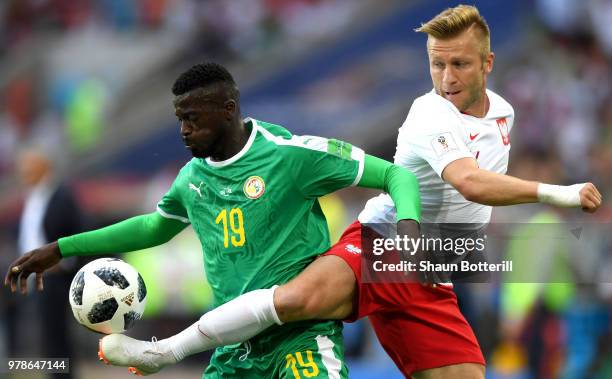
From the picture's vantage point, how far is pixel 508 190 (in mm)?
4688

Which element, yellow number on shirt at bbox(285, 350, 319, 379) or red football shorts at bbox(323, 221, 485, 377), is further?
red football shorts at bbox(323, 221, 485, 377)

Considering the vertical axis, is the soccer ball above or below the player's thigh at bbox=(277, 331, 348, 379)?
above

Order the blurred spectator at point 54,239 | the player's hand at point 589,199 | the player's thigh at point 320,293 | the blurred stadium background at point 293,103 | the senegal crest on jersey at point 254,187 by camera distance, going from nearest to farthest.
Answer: the player's hand at point 589,199, the player's thigh at point 320,293, the senegal crest on jersey at point 254,187, the blurred spectator at point 54,239, the blurred stadium background at point 293,103

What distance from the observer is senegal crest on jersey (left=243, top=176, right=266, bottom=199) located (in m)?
5.09

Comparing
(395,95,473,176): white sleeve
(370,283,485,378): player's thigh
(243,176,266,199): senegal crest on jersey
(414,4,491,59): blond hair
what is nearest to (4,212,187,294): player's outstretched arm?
(243,176,266,199): senegal crest on jersey

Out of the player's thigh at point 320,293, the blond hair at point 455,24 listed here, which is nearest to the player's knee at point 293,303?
the player's thigh at point 320,293

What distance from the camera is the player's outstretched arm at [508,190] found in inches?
176

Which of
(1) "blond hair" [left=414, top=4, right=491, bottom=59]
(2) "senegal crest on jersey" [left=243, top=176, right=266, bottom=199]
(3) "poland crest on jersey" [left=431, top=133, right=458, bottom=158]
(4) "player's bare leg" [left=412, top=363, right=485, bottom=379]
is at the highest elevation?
(1) "blond hair" [left=414, top=4, right=491, bottom=59]

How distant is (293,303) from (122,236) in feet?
3.69

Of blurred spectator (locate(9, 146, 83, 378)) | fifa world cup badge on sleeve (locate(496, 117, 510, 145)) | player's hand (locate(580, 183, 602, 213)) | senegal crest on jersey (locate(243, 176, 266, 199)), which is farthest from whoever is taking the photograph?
blurred spectator (locate(9, 146, 83, 378))

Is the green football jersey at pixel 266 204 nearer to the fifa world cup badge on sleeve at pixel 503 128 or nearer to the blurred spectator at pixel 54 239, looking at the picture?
the fifa world cup badge on sleeve at pixel 503 128

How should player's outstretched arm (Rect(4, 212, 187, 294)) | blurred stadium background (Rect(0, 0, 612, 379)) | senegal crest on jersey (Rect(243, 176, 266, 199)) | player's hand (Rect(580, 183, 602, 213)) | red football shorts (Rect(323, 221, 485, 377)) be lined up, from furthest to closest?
blurred stadium background (Rect(0, 0, 612, 379))
player's outstretched arm (Rect(4, 212, 187, 294))
red football shorts (Rect(323, 221, 485, 377))
senegal crest on jersey (Rect(243, 176, 266, 199))
player's hand (Rect(580, 183, 602, 213))

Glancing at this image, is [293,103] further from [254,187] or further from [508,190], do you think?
[508,190]

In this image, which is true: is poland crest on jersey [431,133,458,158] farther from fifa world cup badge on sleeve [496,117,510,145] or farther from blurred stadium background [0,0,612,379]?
blurred stadium background [0,0,612,379]
